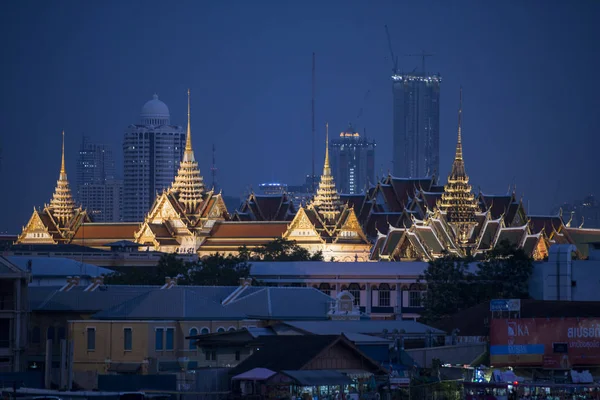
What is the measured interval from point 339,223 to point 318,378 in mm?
117727

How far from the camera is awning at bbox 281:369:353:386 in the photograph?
62.4 meters

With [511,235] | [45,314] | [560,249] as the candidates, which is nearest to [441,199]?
[511,235]

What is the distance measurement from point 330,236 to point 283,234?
149 inches

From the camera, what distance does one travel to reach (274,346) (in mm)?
67750

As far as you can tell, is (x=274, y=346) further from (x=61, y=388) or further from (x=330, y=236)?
(x=330, y=236)

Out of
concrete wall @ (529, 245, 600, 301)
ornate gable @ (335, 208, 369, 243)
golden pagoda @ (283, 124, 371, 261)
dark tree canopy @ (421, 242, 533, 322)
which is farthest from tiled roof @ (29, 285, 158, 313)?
ornate gable @ (335, 208, 369, 243)

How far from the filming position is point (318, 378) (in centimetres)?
6309

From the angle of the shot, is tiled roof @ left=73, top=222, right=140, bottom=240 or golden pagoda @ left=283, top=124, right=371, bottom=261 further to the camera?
tiled roof @ left=73, top=222, right=140, bottom=240

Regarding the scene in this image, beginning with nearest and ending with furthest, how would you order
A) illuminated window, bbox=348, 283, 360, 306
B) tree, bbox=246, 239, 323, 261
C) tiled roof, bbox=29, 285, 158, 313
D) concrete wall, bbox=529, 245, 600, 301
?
tiled roof, bbox=29, 285, 158, 313, concrete wall, bbox=529, 245, 600, 301, illuminated window, bbox=348, 283, 360, 306, tree, bbox=246, 239, 323, 261

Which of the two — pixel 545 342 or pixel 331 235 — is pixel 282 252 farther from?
pixel 545 342

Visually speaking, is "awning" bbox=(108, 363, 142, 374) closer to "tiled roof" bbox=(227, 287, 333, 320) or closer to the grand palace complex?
A: "tiled roof" bbox=(227, 287, 333, 320)

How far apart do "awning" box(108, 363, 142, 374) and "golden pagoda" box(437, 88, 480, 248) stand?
276ft

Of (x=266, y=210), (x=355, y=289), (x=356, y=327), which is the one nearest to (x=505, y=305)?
(x=356, y=327)

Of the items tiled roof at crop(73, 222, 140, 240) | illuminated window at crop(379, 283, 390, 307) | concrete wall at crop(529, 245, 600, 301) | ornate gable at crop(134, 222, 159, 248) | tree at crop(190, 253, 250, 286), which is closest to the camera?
concrete wall at crop(529, 245, 600, 301)
